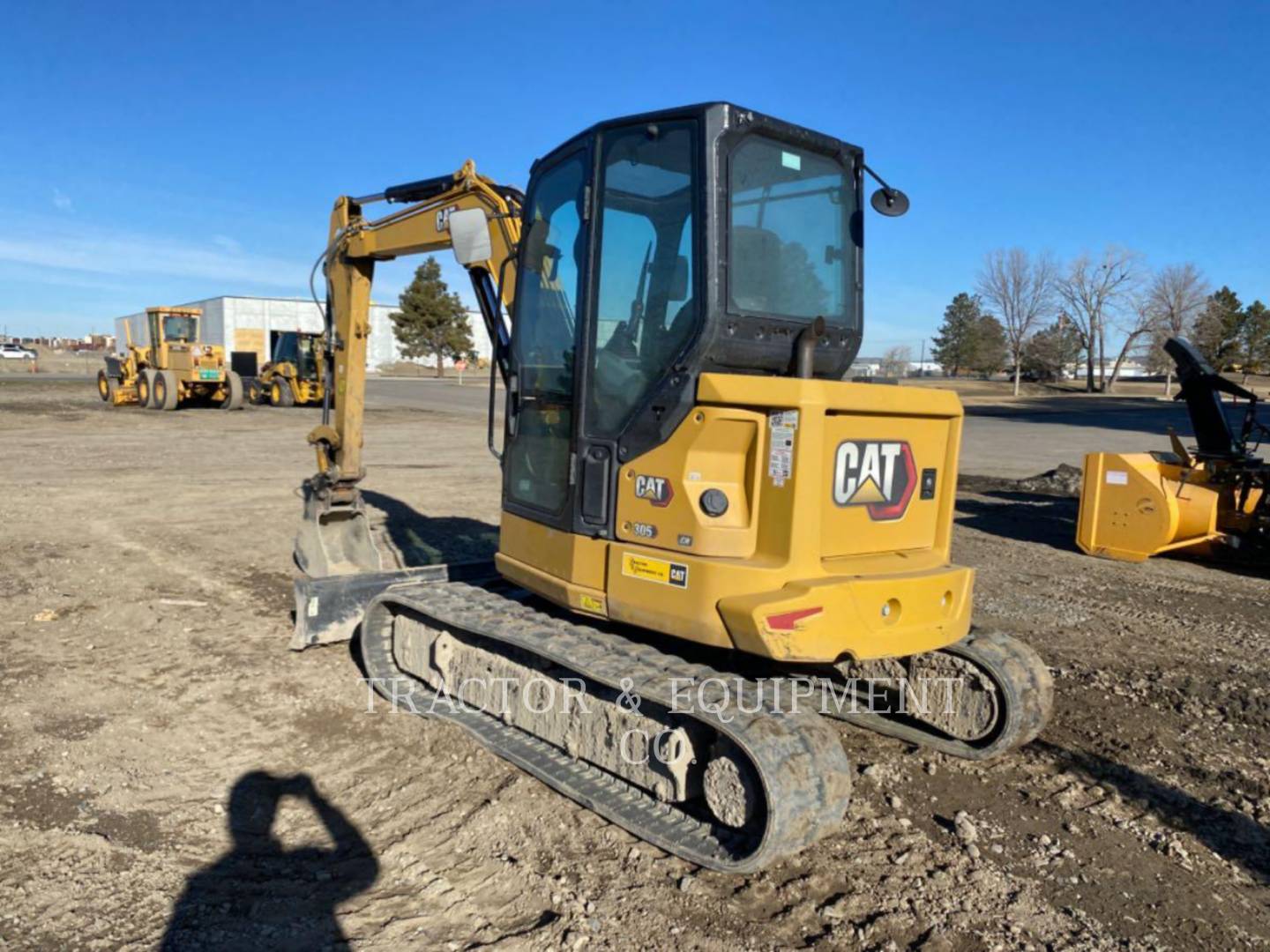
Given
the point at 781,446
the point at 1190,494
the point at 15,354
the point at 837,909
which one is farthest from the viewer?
the point at 15,354

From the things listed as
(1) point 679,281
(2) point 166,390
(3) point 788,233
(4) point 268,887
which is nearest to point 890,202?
(3) point 788,233

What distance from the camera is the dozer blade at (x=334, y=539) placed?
6.75 meters

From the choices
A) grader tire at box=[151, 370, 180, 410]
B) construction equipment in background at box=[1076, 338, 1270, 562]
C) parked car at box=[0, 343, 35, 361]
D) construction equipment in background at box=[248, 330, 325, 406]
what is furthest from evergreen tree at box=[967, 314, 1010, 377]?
parked car at box=[0, 343, 35, 361]

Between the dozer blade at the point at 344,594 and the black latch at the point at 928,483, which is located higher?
the black latch at the point at 928,483

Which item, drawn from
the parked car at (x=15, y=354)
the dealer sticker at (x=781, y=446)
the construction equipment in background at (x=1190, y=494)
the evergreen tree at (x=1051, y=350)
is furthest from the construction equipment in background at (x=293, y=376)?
the evergreen tree at (x=1051, y=350)

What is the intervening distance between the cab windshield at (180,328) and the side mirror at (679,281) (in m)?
26.6

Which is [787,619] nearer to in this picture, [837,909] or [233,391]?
[837,909]

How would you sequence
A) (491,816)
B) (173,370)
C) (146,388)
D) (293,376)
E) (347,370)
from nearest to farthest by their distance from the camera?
(491,816), (347,370), (173,370), (146,388), (293,376)

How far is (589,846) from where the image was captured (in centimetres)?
390

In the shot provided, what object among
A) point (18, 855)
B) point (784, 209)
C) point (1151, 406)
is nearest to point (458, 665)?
point (18, 855)

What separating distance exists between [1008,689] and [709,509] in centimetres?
182

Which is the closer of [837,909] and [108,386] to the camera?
[837,909]

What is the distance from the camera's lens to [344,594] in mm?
6062

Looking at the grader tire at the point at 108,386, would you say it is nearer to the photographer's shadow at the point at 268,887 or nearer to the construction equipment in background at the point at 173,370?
the construction equipment in background at the point at 173,370
